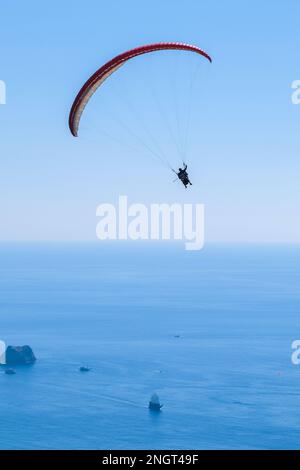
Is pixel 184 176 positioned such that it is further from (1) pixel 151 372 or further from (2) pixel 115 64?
(1) pixel 151 372

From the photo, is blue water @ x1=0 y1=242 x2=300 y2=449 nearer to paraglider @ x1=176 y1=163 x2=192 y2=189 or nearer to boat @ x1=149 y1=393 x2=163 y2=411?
boat @ x1=149 y1=393 x2=163 y2=411

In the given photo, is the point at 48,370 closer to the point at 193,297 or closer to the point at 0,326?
the point at 0,326

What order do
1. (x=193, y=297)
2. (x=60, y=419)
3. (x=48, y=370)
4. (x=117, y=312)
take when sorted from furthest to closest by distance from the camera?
(x=193, y=297), (x=117, y=312), (x=48, y=370), (x=60, y=419)

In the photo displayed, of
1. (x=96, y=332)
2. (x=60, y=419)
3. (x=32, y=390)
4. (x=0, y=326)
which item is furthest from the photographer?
(x=0, y=326)

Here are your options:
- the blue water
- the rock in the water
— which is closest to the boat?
the blue water

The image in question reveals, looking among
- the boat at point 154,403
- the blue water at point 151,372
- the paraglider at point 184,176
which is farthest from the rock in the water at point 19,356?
the paraglider at point 184,176

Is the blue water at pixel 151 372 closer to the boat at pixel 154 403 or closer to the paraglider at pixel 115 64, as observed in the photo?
the boat at pixel 154 403

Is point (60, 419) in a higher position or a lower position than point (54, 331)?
lower
